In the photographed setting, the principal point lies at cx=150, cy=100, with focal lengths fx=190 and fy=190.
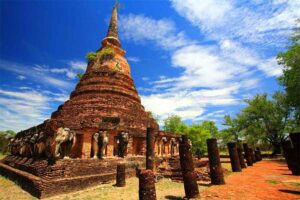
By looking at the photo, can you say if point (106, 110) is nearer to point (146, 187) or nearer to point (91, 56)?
point (91, 56)

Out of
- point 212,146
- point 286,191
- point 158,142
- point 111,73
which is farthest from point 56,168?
point 111,73

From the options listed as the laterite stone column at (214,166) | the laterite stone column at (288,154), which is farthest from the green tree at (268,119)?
the laterite stone column at (214,166)

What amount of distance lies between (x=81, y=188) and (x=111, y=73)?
12029mm

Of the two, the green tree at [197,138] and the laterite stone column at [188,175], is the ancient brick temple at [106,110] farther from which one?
the green tree at [197,138]

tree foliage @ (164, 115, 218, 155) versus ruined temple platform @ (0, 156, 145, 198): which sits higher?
tree foliage @ (164, 115, 218, 155)

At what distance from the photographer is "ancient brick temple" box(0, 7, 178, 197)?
7.81 metres

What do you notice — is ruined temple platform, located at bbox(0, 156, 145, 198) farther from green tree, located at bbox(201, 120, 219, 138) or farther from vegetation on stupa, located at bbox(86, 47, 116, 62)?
green tree, located at bbox(201, 120, 219, 138)

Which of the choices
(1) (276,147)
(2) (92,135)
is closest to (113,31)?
(2) (92,135)

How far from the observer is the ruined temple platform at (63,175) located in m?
6.92

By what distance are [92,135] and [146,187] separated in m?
7.13

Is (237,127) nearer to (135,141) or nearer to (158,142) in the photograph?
(158,142)

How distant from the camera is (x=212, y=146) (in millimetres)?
9531

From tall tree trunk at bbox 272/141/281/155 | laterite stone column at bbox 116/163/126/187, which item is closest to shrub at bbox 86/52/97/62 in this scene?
laterite stone column at bbox 116/163/126/187

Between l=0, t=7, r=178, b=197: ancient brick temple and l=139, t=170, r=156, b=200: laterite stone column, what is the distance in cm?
358
